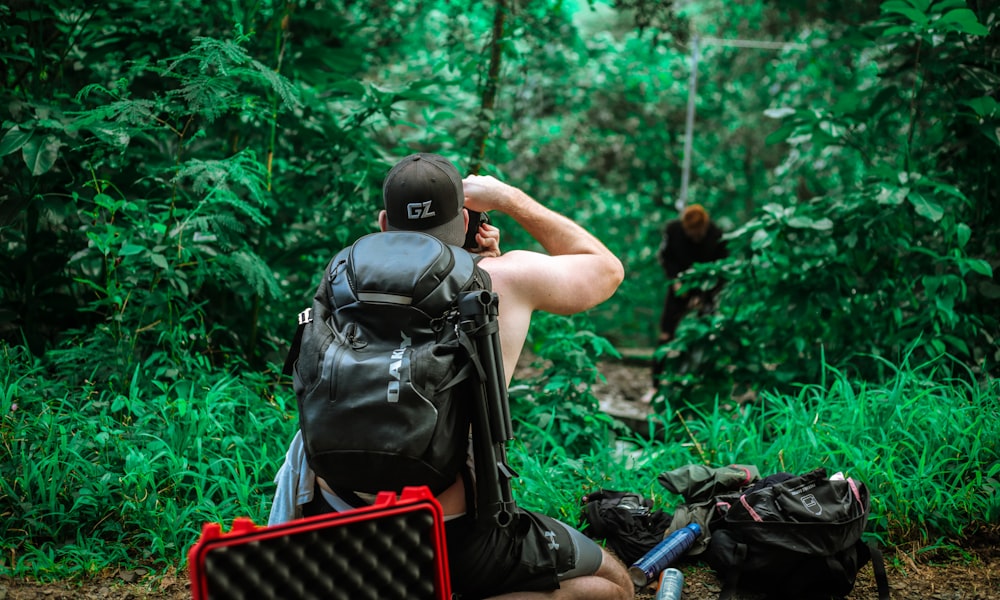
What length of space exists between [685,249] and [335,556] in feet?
21.9

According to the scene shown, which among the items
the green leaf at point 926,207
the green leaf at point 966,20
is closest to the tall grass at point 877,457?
the green leaf at point 926,207

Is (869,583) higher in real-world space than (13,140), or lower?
lower

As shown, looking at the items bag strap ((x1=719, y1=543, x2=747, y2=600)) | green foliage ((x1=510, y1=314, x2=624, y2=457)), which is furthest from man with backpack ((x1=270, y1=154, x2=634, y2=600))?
green foliage ((x1=510, y1=314, x2=624, y2=457))

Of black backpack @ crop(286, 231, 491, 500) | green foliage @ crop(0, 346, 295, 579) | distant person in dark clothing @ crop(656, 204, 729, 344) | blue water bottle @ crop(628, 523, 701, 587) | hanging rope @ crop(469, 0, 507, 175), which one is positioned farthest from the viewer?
distant person in dark clothing @ crop(656, 204, 729, 344)

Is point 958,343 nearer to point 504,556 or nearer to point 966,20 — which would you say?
point 966,20

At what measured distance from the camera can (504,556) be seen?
2.51 metres

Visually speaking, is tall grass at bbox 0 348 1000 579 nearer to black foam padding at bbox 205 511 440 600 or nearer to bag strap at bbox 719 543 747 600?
bag strap at bbox 719 543 747 600

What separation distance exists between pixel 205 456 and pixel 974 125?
4.57 meters

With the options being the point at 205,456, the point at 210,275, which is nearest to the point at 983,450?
the point at 205,456

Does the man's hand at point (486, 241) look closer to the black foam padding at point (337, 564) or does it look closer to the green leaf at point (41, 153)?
the black foam padding at point (337, 564)

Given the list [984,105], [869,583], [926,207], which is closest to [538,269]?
[869,583]

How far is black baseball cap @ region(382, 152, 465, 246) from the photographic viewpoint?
253cm

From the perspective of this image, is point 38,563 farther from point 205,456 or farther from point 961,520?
point 961,520

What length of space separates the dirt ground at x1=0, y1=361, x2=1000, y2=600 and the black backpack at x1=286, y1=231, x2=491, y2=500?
1291mm
